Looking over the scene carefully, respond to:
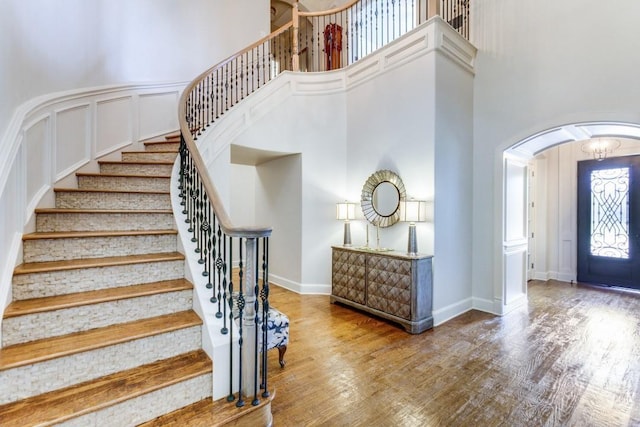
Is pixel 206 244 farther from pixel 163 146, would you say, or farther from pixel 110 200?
pixel 163 146

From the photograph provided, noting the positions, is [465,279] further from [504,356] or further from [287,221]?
[287,221]

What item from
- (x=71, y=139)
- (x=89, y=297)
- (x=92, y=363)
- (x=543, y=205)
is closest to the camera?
(x=92, y=363)

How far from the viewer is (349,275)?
417cm

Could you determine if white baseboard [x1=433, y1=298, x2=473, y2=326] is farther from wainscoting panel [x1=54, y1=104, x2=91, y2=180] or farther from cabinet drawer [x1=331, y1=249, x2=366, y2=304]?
wainscoting panel [x1=54, y1=104, x2=91, y2=180]

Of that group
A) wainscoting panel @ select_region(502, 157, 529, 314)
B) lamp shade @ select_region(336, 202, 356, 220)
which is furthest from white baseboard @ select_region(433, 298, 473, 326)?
lamp shade @ select_region(336, 202, 356, 220)

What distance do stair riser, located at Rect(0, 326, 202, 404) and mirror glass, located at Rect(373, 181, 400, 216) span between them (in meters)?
2.88

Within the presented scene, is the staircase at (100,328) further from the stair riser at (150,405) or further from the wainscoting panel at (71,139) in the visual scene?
the wainscoting panel at (71,139)

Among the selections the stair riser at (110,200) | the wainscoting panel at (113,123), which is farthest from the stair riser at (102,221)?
the wainscoting panel at (113,123)

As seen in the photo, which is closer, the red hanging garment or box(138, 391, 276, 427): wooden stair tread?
box(138, 391, 276, 427): wooden stair tread

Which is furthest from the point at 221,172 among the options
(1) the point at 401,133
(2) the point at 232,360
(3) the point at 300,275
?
(2) the point at 232,360

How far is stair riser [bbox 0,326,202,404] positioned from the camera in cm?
155

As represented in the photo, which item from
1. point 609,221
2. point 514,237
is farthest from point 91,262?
point 609,221

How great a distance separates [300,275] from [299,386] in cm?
262

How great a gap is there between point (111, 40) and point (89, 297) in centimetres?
409
